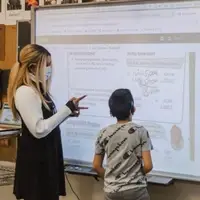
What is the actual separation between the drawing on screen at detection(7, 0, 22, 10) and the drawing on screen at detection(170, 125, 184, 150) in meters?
1.54

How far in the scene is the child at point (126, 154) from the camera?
88.1 inches

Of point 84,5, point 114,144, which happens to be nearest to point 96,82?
point 84,5

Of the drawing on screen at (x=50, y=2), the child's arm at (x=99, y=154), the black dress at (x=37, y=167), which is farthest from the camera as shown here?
the drawing on screen at (x=50, y=2)

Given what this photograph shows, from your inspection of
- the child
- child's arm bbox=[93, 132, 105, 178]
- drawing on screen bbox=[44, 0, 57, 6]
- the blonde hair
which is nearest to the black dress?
the blonde hair

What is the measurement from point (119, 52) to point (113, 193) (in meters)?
0.92

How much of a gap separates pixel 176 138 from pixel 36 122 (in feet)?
2.68

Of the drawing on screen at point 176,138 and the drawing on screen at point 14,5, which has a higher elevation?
the drawing on screen at point 14,5

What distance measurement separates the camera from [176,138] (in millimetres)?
2588

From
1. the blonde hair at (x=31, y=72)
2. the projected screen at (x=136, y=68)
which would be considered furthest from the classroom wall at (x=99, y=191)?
the blonde hair at (x=31, y=72)

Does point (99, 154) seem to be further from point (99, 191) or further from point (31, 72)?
point (99, 191)

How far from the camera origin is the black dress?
8.11 feet

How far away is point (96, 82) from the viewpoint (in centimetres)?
286

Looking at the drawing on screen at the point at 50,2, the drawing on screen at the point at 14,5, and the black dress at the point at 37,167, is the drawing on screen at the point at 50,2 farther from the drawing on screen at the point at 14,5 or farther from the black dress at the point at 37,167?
the black dress at the point at 37,167

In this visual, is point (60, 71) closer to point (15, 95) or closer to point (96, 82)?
point (96, 82)
